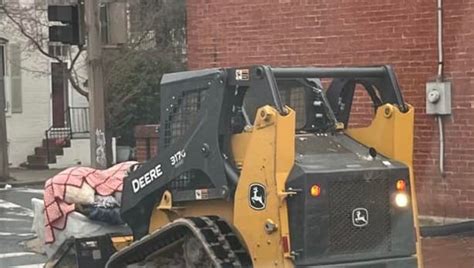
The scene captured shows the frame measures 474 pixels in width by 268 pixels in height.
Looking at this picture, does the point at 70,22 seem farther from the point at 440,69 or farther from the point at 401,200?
the point at 401,200

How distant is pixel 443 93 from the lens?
38.7 feet

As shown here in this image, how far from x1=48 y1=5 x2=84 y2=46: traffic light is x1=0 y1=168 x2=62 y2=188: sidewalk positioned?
1231 centimetres

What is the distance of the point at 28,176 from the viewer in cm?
2542

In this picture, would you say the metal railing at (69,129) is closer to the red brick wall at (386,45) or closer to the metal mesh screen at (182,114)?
the red brick wall at (386,45)

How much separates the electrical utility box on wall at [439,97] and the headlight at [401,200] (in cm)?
556

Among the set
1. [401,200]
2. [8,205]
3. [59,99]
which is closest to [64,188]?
[401,200]

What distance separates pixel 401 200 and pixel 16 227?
9290mm

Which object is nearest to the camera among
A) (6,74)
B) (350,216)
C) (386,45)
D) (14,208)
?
(350,216)

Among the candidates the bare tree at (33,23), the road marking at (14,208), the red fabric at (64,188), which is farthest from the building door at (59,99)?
the red fabric at (64,188)

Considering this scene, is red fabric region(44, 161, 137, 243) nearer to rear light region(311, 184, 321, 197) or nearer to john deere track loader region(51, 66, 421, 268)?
john deere track loader region(51, 66, 421, 268)

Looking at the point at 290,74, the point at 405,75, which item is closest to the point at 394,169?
the point at 290,74

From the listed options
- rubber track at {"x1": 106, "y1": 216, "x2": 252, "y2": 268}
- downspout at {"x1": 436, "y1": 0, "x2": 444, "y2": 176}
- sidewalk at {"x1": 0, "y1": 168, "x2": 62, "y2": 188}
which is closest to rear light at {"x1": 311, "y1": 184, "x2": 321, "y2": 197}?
rubber track at {"x1": 106, "y1": 216, "x2": 252, "y2": 268}

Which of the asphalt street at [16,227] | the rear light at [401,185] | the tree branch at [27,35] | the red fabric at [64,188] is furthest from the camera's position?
the tree branch at [27,35]

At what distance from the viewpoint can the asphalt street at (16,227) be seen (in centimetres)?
1114
